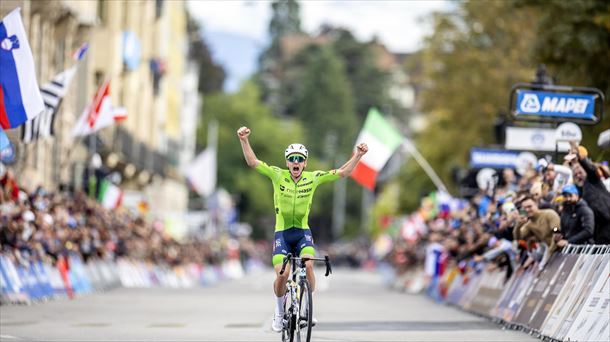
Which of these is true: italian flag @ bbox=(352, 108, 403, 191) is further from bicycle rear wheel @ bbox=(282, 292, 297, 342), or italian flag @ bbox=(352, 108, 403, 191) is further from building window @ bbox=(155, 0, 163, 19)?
building window @ bbox=(155, 0, 163, 19)

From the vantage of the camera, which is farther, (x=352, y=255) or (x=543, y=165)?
(x=352, y=255)

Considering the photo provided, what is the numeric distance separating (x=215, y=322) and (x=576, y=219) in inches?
229

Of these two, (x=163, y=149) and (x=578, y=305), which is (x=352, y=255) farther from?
(x=578, y=305)

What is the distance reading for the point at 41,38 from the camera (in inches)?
1747

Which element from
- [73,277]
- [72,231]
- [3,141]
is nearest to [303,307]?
[3,141]

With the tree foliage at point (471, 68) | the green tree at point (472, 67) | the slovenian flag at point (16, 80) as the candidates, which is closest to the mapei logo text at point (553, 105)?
the slovenian flag at point (16, 80)

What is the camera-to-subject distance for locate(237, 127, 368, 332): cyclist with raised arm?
1747 cm

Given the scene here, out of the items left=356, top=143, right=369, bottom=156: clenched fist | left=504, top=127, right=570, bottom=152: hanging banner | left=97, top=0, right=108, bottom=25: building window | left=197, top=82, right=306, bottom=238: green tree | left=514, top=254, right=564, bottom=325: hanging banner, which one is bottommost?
left=197, top=82, right=306, bottom=238: green tree

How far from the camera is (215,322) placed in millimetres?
24391

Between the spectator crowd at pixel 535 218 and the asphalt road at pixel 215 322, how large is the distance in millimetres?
1163

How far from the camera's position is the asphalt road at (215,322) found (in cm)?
2027

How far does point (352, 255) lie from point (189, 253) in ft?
269

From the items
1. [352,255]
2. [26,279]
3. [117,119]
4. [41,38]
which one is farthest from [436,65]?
[352,255]

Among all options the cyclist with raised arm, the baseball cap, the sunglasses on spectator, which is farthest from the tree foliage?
the sunglasses on spectator
